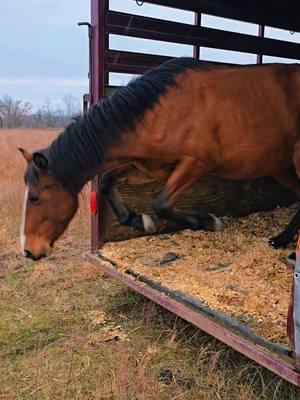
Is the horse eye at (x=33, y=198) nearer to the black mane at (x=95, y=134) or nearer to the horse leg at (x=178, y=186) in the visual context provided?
the black mane at (x=95, y=134)

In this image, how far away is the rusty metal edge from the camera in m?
1.80

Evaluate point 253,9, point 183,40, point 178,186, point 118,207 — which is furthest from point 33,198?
point 253,9

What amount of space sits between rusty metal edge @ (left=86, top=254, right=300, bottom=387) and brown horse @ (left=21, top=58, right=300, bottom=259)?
1.35 feet

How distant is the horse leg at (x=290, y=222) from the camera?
3.74 meters

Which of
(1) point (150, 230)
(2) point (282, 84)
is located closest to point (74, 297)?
(1) point (150, 230)

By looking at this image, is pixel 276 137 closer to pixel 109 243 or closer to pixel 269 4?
pixel 109 243

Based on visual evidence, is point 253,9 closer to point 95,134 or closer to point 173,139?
point 173,139

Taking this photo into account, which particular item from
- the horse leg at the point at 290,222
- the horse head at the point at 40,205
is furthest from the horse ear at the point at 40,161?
the horse leg at the point at 290,222

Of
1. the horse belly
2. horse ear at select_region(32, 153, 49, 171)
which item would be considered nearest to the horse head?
horse ear at select_region(32, 153, 49, 171)

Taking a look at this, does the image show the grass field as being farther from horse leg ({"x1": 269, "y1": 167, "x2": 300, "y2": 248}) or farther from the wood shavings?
horse leg ({"x1": 269, "y1": 167, "x2": 300, "y2": 248})

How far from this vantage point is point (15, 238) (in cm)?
516

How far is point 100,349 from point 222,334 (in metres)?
0.90

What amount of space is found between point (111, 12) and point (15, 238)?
9.52 ft

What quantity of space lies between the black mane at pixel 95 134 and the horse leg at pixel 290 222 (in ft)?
4.85
